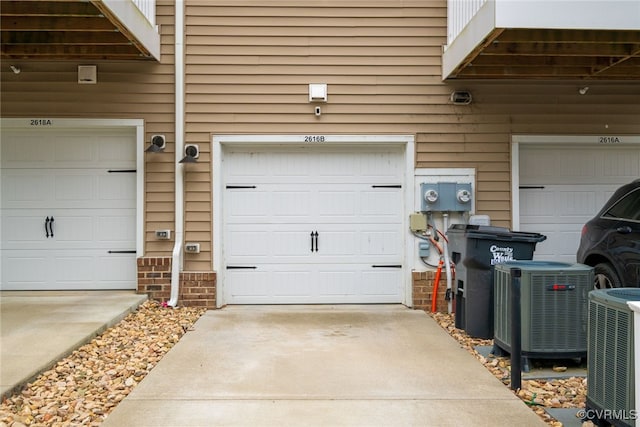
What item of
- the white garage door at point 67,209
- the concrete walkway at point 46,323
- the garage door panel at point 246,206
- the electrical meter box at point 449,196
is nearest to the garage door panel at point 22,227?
the white garage door at point 67,209

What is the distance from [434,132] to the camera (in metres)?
7.09

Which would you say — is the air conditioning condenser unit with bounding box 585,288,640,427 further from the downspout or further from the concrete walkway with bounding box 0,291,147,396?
the downspout

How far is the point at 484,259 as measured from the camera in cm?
533

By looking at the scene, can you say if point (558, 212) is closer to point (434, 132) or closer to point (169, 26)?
point (434, 132)

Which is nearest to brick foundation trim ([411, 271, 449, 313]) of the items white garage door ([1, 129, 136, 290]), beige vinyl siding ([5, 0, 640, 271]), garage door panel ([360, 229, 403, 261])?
garage door panel ([360, 229, 403, 261])

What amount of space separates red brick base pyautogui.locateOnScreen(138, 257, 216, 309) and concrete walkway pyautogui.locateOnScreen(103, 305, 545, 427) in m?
0.80

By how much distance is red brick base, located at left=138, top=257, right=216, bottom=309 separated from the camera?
690cm

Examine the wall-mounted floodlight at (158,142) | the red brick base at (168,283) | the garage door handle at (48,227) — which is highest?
the wall-mounted floodlight at (158,142)

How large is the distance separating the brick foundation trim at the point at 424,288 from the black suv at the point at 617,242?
1.78 meters

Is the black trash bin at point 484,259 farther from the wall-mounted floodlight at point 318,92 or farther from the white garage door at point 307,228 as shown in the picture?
the wall-mounted floodlight at point 318,92

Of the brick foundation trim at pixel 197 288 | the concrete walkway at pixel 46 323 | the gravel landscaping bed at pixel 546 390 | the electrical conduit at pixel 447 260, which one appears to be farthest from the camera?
the brick foundation trim at pixel 197 288

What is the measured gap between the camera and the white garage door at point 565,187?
287 inches

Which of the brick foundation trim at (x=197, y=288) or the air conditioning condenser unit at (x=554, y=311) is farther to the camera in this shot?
the brick foundation trim at (x=197, y=288)

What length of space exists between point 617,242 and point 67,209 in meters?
6.68
